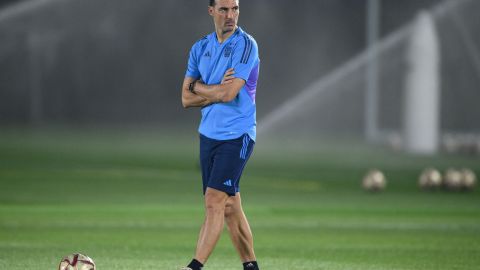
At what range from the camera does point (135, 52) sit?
71.6 m

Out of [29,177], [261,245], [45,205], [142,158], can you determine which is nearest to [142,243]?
[261,245]

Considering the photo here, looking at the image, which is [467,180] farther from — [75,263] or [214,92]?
[75,263]

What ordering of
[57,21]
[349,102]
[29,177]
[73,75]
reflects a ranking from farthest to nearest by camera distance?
[73,75]
[57,21]
[349,102]
[29,177]

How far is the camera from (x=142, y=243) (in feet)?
47.3

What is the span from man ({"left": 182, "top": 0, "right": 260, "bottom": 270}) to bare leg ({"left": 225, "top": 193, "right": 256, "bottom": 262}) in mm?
12

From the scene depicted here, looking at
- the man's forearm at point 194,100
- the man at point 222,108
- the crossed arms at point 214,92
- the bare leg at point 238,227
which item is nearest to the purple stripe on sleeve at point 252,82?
the man at point 222,108

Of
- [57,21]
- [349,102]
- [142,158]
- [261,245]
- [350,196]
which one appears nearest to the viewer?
[261,245]

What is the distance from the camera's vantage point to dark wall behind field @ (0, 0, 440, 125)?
2402 inches

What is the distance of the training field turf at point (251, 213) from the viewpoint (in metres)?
13.1

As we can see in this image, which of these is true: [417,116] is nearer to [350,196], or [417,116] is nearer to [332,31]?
[350,196]

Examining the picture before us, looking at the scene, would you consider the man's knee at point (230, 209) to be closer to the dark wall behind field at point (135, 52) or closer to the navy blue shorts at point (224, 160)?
the navy blue shorts at point (224, 160)

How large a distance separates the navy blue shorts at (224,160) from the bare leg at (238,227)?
17cm

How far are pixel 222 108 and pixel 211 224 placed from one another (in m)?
0.95

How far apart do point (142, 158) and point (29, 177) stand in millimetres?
6982
